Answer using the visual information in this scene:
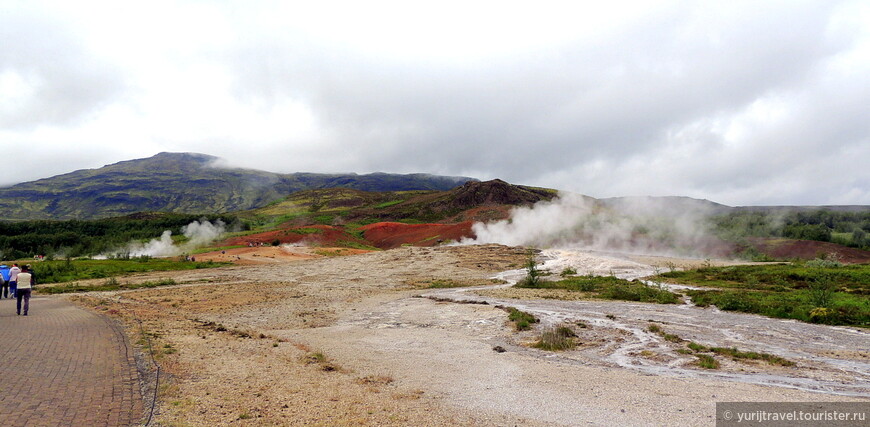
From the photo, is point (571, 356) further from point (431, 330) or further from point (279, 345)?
point (279, 345)

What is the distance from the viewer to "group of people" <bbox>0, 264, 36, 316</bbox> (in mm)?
18438

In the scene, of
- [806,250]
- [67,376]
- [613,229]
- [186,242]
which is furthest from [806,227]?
[186,242]

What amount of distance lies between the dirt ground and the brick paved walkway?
2.41ft

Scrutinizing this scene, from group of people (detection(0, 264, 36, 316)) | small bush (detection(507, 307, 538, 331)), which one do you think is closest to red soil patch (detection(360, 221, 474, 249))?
small bush (detection(507, 307, 538, 331))

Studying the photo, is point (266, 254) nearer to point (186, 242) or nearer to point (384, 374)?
point (186, 242)

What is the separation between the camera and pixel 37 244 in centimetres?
7456

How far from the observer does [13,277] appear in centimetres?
2338

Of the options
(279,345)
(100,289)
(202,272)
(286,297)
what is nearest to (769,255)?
(286,297)

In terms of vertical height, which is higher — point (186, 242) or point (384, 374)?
point (186, 242)

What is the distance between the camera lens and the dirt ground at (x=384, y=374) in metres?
8.60

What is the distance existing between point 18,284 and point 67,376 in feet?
41.9

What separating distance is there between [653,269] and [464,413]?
4171 cm

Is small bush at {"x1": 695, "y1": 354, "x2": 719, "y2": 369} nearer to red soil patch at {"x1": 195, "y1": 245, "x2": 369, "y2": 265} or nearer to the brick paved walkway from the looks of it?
the brick paved walkway

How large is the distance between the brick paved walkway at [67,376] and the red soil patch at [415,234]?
60615 mm
